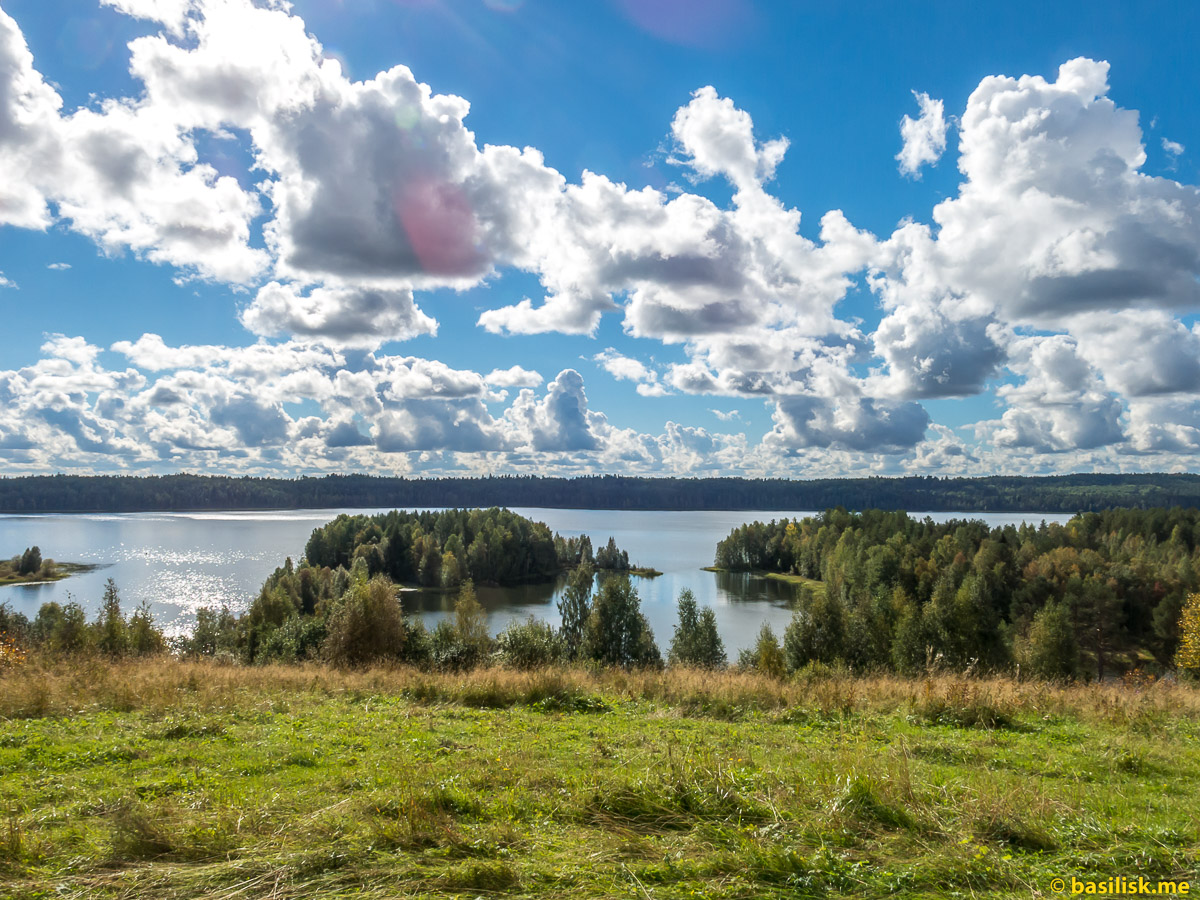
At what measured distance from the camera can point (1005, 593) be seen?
208 ft

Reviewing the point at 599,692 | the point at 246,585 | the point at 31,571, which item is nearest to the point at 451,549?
the point at 246,585

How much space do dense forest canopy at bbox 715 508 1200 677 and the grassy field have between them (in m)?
10.9

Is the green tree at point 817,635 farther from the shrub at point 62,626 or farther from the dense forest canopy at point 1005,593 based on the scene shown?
the shrub at point 62,626

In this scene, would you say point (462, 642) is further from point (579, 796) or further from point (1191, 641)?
point (1191, 641)

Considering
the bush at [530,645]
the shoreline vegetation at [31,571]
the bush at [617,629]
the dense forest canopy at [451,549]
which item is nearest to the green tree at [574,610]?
the bush at [617,629]

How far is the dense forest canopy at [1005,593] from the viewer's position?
1614 inches

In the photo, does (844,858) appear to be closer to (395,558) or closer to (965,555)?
(965,555)

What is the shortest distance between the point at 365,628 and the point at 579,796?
24.6m

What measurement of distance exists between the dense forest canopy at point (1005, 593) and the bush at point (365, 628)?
21157 millimetres

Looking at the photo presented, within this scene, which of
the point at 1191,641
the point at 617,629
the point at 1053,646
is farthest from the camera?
the point at 617,629

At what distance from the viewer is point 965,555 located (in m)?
71.6

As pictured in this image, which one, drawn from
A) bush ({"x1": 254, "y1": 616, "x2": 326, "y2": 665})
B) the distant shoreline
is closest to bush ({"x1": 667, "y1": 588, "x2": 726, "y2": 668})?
bush ({"x1": 254, "y1": 616, "x2": 326, "y2": 665})

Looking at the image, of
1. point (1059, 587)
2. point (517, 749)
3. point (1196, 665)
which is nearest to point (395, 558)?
point (1059, 587)

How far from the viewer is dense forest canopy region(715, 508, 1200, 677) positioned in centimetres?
4100
